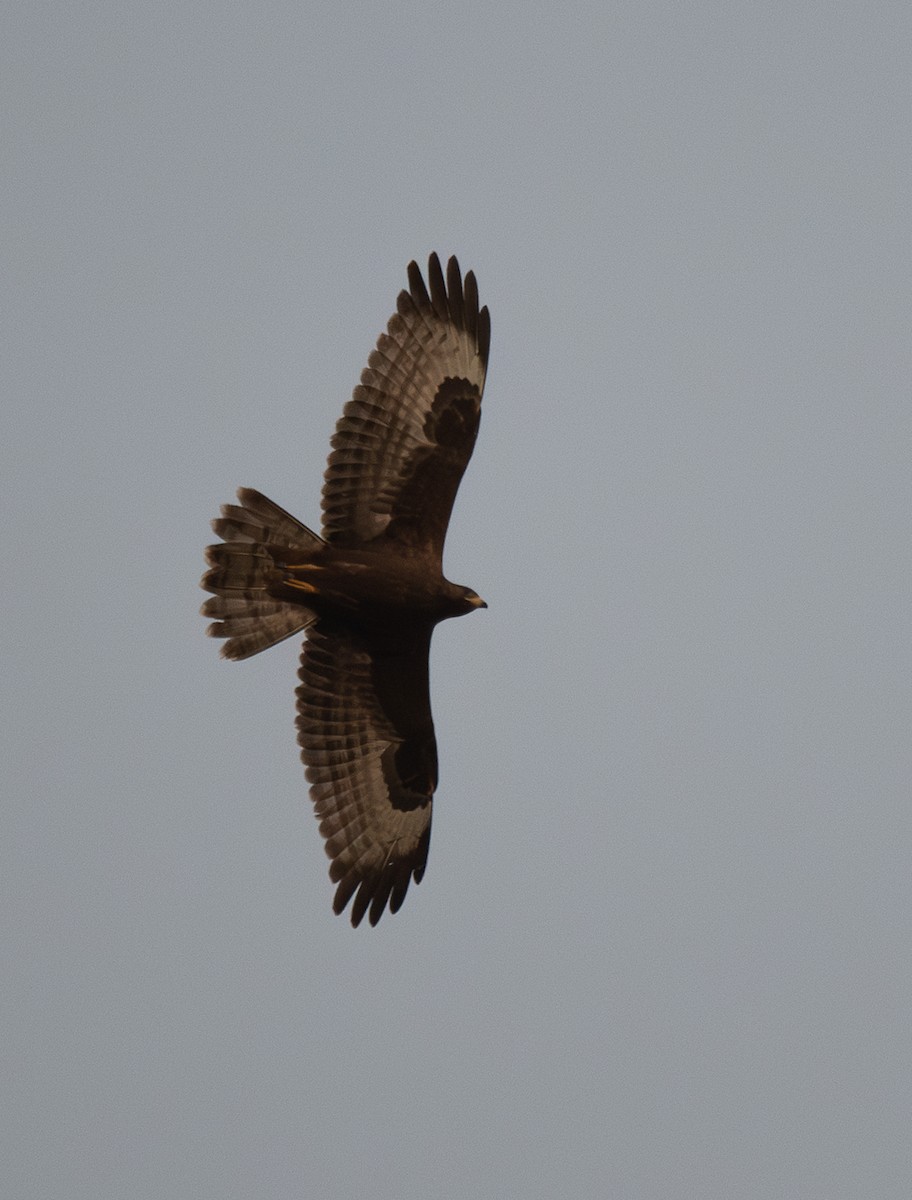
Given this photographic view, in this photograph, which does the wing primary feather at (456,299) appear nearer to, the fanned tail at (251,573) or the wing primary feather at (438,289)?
the wing primary feather at (438,289)

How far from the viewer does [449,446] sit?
1234 cm

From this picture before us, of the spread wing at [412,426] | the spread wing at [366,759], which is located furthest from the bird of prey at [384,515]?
the spread wing at [366,759]

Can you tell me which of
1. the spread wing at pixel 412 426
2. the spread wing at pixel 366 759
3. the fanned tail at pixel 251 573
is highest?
the spread wing at pixel 412 426

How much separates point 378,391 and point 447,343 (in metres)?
0.56

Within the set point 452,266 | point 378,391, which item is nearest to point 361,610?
point 378,391

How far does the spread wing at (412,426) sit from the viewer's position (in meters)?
12.2

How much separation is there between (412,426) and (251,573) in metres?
1.36

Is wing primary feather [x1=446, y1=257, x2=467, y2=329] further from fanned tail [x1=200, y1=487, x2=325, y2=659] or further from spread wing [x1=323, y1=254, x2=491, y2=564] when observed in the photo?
fanned tail [x1=200, y1=487, x2=325, y2=659]

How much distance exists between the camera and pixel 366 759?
13.1 metres

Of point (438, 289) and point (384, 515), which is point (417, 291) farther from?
point (384, 515)

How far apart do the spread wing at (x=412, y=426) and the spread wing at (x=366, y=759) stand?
947 mm

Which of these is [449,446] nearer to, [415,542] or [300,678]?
[415,542]

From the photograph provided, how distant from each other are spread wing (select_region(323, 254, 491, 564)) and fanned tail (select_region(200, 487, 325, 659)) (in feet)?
0.96

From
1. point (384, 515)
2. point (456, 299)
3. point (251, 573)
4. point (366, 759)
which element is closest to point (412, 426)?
point (384, 515)
